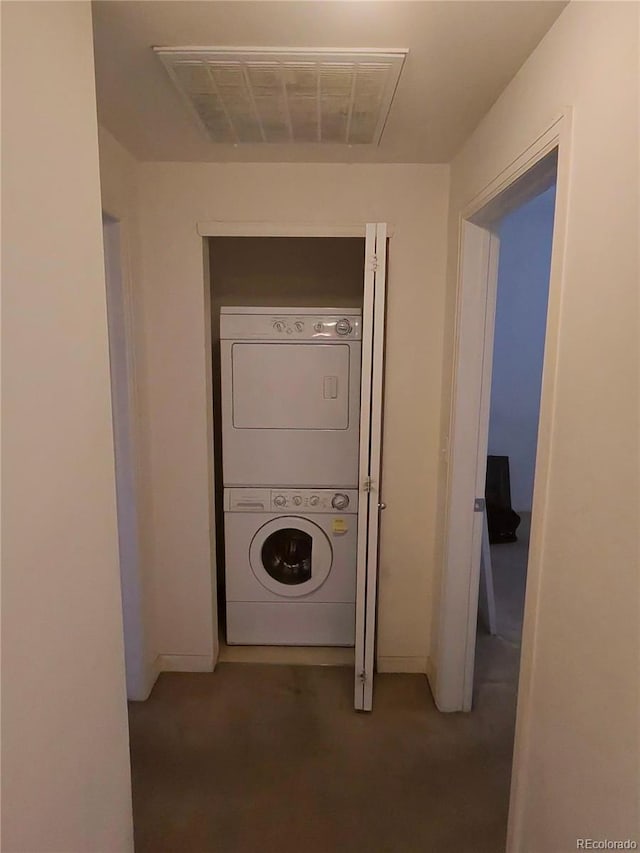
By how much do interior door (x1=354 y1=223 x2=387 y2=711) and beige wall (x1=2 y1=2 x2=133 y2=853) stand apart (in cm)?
101

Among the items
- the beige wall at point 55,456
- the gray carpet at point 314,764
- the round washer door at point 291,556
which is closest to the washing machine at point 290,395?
the round washer door at point 291,556

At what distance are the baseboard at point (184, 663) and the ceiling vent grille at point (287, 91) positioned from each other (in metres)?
2.36

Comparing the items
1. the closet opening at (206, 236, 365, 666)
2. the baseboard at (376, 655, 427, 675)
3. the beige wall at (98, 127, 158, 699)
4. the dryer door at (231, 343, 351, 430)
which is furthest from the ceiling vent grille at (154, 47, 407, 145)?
the baseboard at (376, 655, 427, 675)

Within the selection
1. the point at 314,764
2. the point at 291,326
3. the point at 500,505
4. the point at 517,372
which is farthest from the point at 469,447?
the point at 517,372

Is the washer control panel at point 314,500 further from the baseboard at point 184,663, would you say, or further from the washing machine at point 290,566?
the baseboard at point 184,663

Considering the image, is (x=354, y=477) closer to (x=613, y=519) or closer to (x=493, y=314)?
(x=493, y=314)

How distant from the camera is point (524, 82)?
4.73ft

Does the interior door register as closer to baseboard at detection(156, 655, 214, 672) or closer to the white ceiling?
the white ceiling

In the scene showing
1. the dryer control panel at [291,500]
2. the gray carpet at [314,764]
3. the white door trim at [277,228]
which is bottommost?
the gray carpet at [314,764]

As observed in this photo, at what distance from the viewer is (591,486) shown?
1.07 metres

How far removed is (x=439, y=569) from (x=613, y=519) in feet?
4.91

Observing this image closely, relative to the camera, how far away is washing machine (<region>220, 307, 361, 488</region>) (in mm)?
2484

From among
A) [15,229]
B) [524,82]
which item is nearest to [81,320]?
[15,229]

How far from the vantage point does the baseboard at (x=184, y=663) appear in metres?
2.62
